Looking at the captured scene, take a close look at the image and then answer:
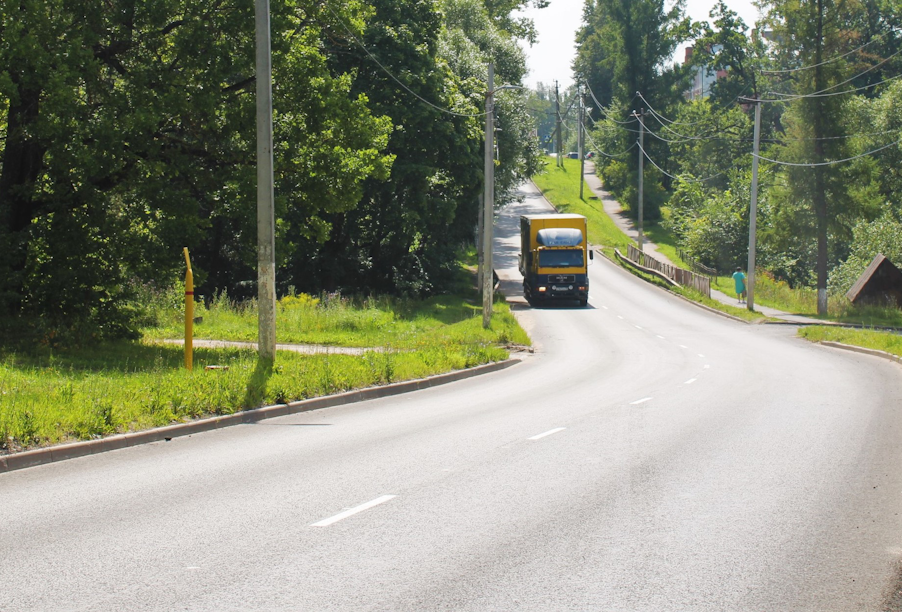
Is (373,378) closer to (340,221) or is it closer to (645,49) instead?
(340,221)

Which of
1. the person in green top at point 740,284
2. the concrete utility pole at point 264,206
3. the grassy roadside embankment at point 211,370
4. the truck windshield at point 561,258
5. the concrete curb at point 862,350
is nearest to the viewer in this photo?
the grassy roadside embankment at point 211,370

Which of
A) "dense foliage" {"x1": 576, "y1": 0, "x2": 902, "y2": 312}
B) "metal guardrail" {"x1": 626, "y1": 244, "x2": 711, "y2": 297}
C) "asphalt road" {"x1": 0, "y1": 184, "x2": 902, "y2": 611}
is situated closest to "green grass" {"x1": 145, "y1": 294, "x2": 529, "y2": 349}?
"asphalt road" {"x1": 0, "y1": 184, "x2": 902, "y2": 611}

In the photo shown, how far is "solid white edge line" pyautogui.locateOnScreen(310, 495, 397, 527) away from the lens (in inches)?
299

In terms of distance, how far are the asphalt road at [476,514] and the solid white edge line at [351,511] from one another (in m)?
0.03

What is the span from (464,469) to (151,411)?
4.67m

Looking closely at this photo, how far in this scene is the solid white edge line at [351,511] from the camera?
760 centimetres

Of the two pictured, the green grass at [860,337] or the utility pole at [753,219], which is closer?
the green grass at [860,337]

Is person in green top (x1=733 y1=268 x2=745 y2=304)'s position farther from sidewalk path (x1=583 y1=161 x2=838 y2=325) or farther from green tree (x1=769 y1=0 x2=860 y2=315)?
green tree (x1=769 y1=0 x2=860 y2=315)

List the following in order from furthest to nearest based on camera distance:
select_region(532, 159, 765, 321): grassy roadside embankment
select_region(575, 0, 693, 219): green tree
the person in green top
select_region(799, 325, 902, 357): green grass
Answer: select_region(575, 0, 693, 219): green tree → select_region(532, 159, 765, 321): grassy roadside embankment → the person in green top → select_region(799, 325, 902, 357): green grass

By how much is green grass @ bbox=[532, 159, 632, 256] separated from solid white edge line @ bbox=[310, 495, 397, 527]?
6572 centimetres

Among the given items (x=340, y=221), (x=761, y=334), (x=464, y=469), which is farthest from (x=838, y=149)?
(x=464, y=469)

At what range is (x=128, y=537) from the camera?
7125mm

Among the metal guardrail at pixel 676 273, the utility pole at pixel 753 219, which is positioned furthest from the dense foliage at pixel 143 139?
the metal guardrail at pixel 676 273

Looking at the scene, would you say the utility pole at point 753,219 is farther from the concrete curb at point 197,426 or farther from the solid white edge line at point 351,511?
the solid white edge line at point 351,511
